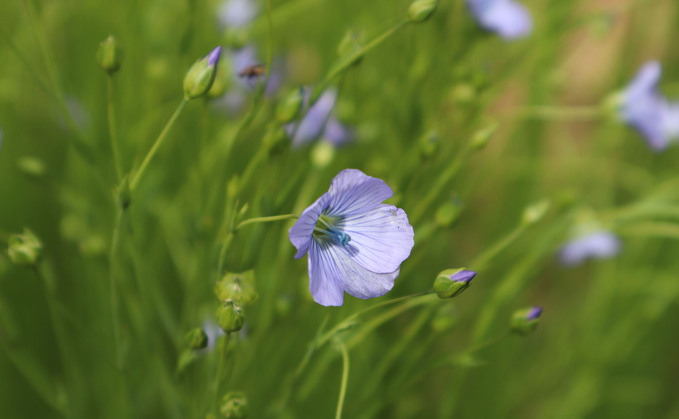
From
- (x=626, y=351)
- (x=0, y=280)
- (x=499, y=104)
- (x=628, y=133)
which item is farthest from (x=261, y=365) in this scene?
(x=499, y=104)

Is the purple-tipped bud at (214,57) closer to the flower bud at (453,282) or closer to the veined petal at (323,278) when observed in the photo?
the veined petal at (323,278)

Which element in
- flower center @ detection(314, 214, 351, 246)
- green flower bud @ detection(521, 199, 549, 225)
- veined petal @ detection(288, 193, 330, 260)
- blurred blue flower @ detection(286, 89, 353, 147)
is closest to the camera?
veined petal @ detection(288, 193, 330, 260)

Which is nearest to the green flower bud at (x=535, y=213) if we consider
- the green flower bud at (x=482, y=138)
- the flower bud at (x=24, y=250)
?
the green flower bud at (x=482, y=138)

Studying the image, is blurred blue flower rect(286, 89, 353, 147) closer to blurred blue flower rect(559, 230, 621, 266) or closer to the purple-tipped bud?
the purple-tipped bud

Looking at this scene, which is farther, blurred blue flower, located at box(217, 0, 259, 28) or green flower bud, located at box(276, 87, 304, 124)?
blurred blue flower, located at box(217, 0, 259, 28)

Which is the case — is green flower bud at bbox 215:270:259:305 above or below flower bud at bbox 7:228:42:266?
below

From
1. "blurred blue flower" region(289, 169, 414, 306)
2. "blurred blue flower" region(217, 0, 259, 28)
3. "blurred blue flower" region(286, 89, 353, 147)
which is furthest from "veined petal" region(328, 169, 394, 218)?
"blurred blue flower" region(217, 0, 259, 28)
